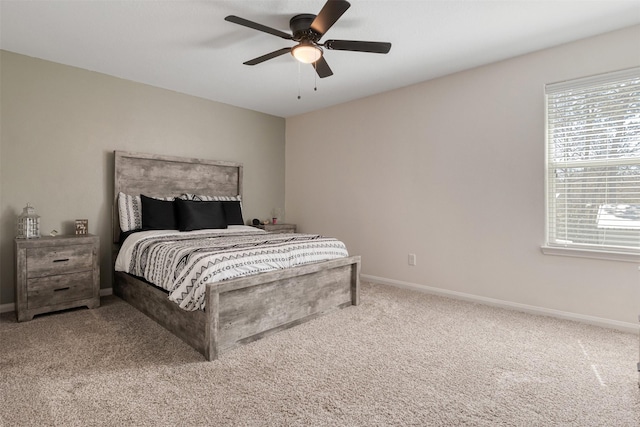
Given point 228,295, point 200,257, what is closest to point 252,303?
point 228,295

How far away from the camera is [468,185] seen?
3512mm

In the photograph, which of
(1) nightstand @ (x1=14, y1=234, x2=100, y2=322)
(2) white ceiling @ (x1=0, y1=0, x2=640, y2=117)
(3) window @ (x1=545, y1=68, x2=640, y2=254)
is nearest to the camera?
(2) white ceiling @ (x1=0, y1=0, x2=640, y2=117)

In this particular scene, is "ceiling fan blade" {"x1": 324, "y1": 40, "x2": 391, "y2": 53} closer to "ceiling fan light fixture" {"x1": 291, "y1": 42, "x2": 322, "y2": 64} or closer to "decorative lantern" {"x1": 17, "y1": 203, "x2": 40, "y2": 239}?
"ceiling fan light fixture" {"x1": 291, "y1": 42, "x2": 322, "y2": 64}

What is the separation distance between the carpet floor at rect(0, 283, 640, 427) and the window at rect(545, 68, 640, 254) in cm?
78

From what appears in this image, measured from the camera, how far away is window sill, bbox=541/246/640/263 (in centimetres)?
264

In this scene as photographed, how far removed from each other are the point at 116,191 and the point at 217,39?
6.50 ft

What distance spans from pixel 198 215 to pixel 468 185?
2910mm

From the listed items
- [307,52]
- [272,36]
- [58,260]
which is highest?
[272,36]

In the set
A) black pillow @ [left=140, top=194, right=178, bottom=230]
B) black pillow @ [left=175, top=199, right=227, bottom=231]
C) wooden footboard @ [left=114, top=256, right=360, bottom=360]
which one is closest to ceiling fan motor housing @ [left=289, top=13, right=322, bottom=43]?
wooden footboard @ [left=114, top=256, right=360, bottom=360]

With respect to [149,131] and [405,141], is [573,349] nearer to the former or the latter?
[405,141]

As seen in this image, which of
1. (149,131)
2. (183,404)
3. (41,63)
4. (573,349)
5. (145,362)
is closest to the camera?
(183,404)

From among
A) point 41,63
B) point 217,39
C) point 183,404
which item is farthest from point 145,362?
point 41,63

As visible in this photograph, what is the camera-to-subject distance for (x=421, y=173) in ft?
12.7

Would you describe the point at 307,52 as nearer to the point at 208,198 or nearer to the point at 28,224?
the point at 208,198
